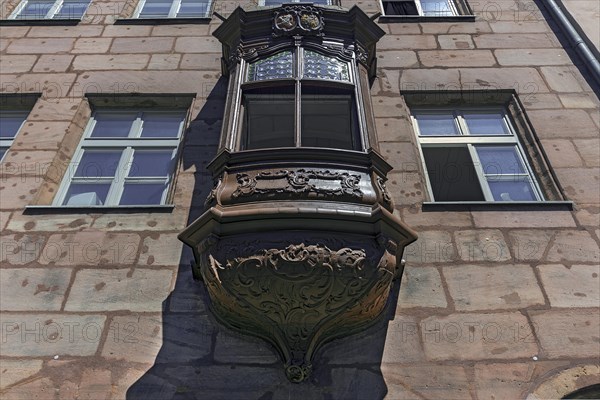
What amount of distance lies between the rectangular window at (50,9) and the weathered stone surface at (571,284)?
24.6ft

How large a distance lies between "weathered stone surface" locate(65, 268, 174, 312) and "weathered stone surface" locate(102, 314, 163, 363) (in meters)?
0.11

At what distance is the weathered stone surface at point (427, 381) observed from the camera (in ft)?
12.0

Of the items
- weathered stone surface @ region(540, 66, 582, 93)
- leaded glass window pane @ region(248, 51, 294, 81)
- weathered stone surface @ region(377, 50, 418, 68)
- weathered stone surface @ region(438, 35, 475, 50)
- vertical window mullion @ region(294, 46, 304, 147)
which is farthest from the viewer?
weathered stone surface @ region(438, 35, 475, 50)

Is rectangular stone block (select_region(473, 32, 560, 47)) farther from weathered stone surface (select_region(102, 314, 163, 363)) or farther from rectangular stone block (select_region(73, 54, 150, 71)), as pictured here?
weathered stone surface (select_region(102, 314, 163, 363))

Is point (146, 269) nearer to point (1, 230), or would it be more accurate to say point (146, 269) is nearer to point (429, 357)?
point (1, 230)

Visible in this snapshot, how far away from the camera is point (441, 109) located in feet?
20.7

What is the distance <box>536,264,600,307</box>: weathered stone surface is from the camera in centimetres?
421

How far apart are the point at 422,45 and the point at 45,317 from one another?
18.7ft

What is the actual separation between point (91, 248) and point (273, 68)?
2.53m

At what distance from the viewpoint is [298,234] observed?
12.4 ft

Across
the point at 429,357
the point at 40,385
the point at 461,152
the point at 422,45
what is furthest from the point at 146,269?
the point at 422,45

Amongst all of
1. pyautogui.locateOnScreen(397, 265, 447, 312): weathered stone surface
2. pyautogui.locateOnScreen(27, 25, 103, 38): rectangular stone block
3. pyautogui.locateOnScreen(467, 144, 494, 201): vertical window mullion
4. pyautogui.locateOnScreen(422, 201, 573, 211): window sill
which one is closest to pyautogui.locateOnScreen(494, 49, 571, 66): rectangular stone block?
pyautogui.locateOnScreen(467, 144, 494, 201): vertical window mullion

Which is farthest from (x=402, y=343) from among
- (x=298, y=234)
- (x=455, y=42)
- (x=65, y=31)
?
(x=65, y=31)

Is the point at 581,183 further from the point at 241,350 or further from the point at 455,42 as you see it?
the point at 241,350
